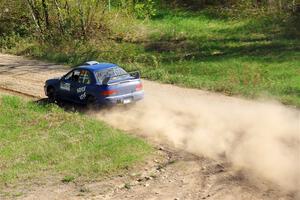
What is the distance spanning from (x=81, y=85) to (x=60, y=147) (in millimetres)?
3817

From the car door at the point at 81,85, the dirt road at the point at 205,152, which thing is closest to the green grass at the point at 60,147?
the dirt road at the point at 205,152

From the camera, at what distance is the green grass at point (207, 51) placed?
21.5m

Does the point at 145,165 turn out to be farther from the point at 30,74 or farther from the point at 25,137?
the point at 30,74

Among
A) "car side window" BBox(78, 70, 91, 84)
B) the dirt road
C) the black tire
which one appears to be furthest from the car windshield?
the black tire

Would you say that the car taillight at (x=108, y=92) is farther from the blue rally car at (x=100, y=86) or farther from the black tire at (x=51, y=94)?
the black tire at (x=51, y=94)

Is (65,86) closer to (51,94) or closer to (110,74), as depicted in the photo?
(51,94)

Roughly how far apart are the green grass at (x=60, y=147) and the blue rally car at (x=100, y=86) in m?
0.85

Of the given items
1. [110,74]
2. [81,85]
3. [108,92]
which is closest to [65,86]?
[81,85]

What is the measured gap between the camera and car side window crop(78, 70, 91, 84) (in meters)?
17.4

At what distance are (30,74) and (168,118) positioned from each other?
10784mm

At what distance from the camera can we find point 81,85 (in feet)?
57.5

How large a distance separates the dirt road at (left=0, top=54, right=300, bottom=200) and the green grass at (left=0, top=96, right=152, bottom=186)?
56 centimetres

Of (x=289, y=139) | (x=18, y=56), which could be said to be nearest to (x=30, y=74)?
(x=18, y=56)

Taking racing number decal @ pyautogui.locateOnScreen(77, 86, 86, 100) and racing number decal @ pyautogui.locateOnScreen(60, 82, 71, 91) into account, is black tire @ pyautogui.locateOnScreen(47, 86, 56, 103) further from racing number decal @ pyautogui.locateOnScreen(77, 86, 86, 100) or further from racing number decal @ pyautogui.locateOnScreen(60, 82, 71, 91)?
racing number decal @ pyautogui.locateOnScreen(77, 86, 86, 100)
